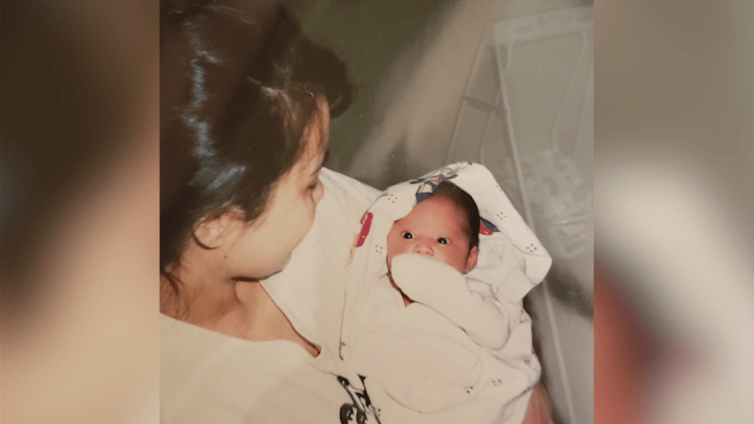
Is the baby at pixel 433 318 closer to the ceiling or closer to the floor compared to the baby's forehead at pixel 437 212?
closer to the floor

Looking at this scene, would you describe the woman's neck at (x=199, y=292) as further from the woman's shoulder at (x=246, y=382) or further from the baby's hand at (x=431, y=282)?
the baby's hand at (x=431, y=282)

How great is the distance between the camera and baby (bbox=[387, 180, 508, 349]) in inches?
47.8

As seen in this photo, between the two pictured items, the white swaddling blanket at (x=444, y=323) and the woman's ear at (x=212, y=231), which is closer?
the white swaddling blanket at (x=444, y=323)

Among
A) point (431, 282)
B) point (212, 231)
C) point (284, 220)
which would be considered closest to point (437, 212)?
point (431, 282)

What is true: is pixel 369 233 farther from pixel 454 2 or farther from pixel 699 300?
pixel 699 300

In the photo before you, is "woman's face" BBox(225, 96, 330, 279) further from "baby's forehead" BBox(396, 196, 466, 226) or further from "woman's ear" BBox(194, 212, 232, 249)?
"baby's forehead" BBox(396, 196, 466, 226)

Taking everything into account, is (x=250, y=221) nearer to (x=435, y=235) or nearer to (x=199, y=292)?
(x=199, y=292)

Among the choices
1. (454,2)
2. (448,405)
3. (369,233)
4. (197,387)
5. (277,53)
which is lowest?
(197,387)

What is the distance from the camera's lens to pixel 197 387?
133 cm

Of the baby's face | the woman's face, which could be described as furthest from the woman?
the baby's face

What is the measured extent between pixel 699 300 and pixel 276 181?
0.93 metres

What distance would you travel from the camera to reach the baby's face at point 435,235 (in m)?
1.24

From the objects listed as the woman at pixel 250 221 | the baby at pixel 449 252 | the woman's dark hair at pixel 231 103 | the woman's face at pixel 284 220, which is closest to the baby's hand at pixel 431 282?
the baby at pixel 449 252

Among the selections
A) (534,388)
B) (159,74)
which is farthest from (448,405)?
(159,74)
